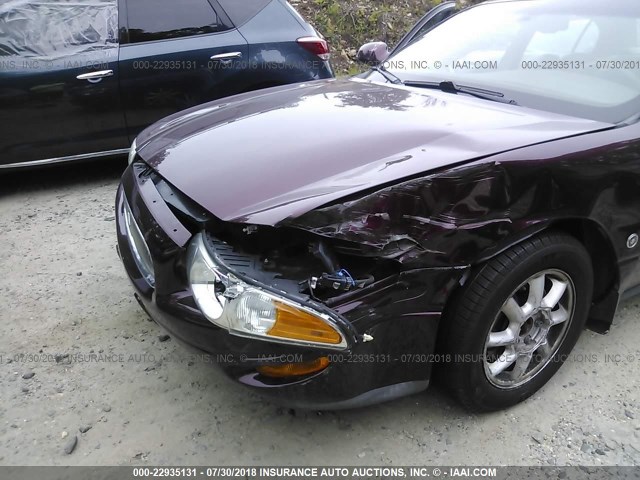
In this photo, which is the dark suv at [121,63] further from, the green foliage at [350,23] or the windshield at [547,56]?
the green foliage at [350,23]

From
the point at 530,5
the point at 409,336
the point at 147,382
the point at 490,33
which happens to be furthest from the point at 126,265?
the point at 530,5

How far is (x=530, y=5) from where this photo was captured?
295 cm

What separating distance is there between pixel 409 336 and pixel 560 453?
0.81m

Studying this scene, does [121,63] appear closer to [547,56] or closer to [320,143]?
[320,143]

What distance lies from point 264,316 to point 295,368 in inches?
9.2

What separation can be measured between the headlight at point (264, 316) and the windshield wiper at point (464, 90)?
140 centimetres

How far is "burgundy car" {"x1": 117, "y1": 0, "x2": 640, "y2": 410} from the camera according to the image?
1.66m

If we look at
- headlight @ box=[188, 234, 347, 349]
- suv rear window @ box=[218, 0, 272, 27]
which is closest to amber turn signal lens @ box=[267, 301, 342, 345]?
headlight @ box=[188, 234, 347, 349]

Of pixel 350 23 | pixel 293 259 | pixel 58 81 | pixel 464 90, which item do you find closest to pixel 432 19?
pixel 464 90

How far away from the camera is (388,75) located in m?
3.01

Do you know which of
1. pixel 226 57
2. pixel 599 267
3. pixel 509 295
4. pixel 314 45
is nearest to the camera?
pixel 509 295

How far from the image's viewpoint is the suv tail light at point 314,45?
15.3 ft

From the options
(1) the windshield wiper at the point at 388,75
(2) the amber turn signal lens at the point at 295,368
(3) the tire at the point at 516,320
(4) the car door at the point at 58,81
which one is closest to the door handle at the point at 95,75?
(4) the car door at the point at 58,81

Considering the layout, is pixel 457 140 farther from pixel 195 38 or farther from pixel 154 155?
pixel 195 38
